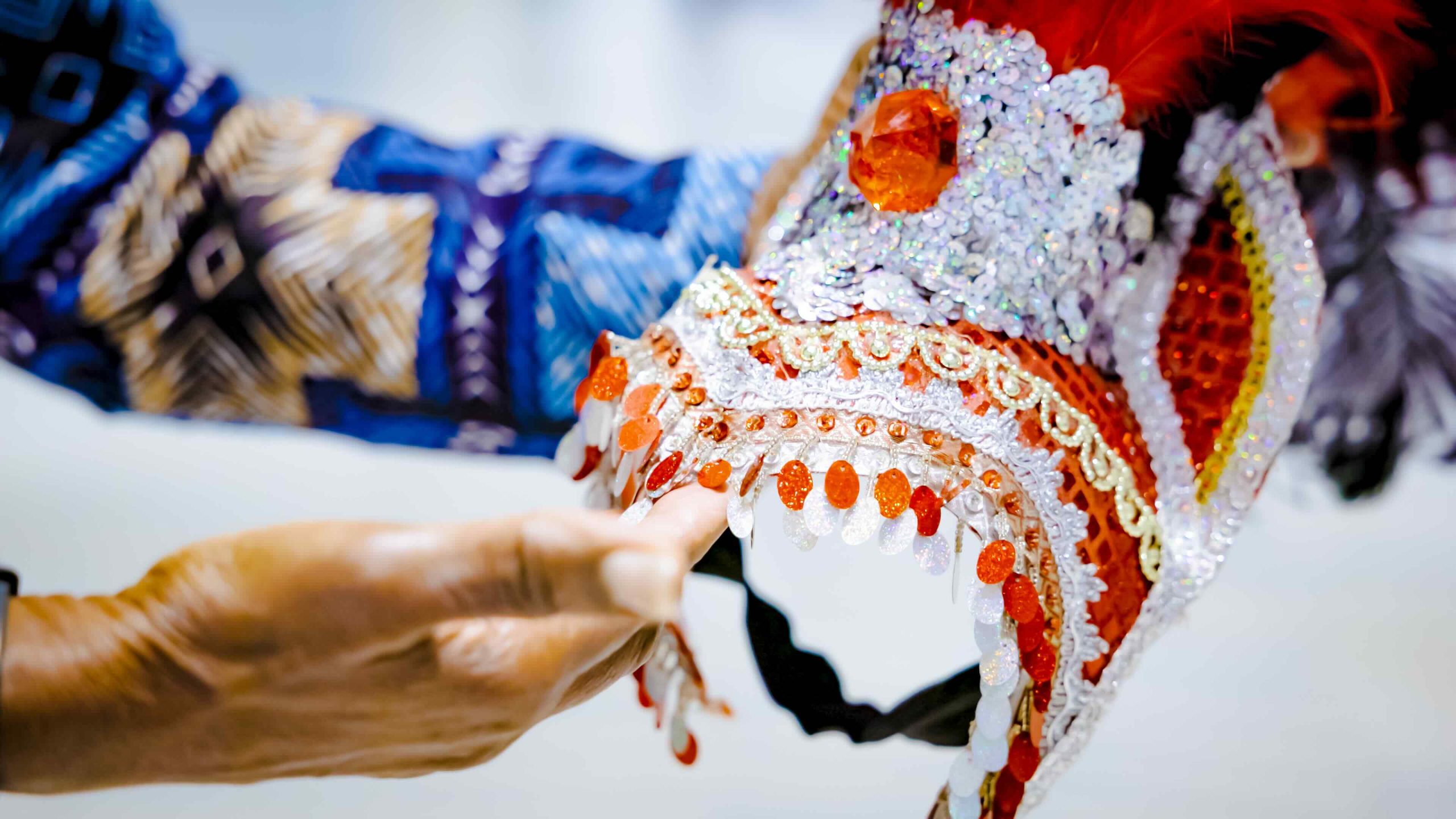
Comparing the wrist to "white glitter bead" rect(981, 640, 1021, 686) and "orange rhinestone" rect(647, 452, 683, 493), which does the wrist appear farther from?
"white glitter bead" rect(981, 640, 1021, 686)

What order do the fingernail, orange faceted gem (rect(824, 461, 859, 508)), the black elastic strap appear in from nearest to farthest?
the fingernail < orange faceted gem (rect(824, 461, 859, 508)) < the black elastic strap

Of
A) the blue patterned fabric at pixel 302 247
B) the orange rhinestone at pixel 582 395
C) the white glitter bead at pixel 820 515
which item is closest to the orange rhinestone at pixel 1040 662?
the white glitter bead at pixel 820 515

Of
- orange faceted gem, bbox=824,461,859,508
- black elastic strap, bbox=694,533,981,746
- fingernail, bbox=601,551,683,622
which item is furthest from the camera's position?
black elastic strap, bbox=694,533,981,746

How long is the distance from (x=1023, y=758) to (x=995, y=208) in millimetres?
235

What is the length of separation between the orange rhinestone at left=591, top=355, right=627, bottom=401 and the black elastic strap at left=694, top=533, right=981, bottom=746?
4.2 inches

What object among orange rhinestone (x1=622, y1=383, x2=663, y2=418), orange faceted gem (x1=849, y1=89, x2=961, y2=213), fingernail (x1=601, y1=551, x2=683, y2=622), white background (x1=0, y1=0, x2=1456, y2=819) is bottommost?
white background (x1=0, y1=0, x2=1456, y2=819)

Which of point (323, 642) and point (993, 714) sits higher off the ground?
point (323, 642)

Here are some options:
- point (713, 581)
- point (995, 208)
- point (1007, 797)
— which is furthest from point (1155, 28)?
point (713, 581)

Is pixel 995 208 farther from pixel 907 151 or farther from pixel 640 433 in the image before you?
pixel 640 433

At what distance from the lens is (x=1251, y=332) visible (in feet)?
1.64

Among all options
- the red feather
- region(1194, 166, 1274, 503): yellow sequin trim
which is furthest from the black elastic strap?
the red feather

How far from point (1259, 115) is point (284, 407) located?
55 centimetres

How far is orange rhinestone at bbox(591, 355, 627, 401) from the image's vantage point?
41 cm

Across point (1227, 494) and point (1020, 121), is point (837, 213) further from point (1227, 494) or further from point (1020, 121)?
point (1227, 494)
